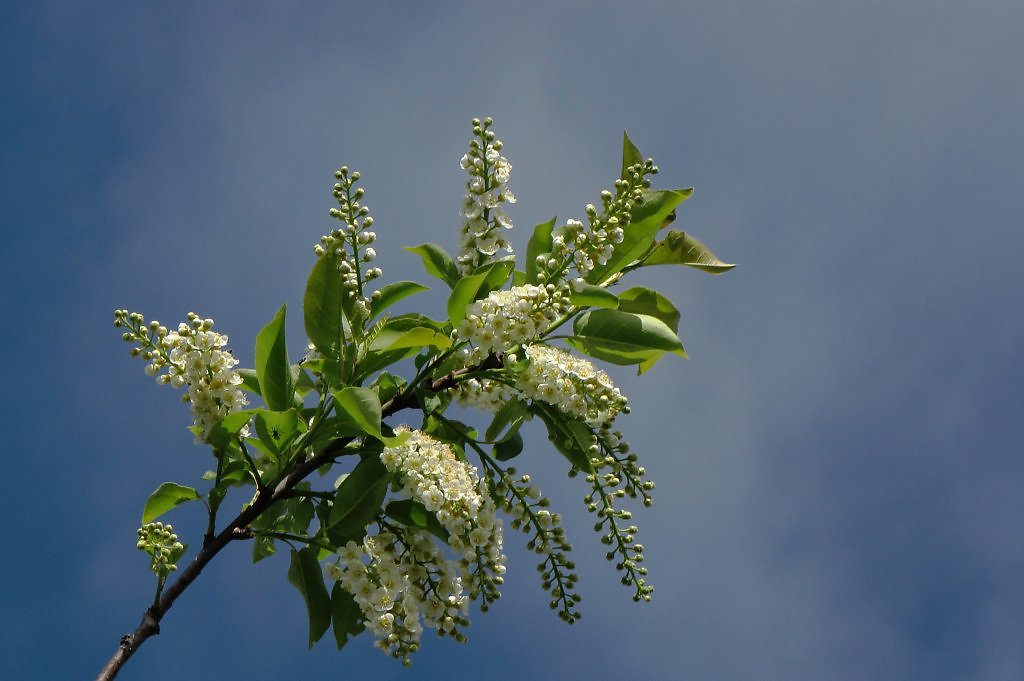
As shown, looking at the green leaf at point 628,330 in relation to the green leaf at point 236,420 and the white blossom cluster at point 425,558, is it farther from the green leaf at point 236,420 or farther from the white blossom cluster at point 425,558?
the green leaf at point 236,420

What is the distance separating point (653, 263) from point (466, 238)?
579 mm

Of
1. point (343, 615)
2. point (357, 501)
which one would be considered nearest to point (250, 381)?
point (357, 501)

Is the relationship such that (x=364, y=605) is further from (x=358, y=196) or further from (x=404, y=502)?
(x=358, y=196)

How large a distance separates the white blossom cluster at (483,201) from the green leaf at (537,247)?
0.09 m

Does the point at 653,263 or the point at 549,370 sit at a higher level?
the point at 653,263

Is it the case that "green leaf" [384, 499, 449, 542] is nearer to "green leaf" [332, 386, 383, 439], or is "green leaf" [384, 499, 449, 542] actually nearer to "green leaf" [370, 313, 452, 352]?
"green leaf" [332, 386, 383, 439]

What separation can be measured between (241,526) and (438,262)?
90 centimetres

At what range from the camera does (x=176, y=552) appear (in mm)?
2500

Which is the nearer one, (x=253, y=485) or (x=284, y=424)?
(x=284, y=424)

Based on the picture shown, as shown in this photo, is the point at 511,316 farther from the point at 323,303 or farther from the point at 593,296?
the point at 323,303

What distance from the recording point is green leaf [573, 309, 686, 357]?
8.52 feet

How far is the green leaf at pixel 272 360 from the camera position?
2551 millimetres

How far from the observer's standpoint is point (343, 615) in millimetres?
2643

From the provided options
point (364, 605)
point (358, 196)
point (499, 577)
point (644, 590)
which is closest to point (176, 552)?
point (364, 605)
